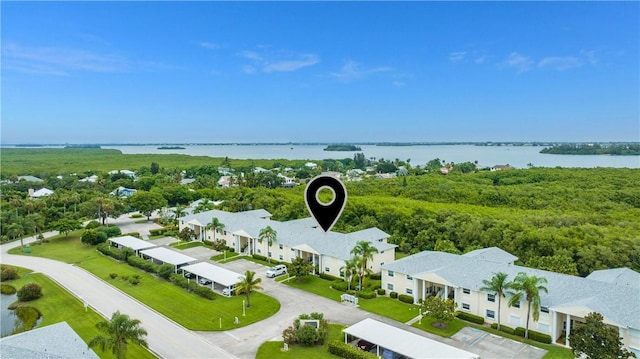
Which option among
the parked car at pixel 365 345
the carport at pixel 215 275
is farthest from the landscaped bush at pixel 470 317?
the carport at pixel 215 275

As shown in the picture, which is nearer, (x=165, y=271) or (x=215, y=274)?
(x=215, y=274)

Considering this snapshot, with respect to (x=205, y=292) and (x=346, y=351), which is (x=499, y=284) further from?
(x=205, y=292)

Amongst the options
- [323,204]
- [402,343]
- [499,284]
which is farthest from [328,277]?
[323,204]

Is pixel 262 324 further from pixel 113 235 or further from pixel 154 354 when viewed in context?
pixel 113 235

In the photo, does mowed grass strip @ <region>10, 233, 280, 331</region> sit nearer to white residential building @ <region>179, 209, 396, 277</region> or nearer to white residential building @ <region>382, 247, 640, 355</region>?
white residential building @ <region>179, 209, 396, 277</region>

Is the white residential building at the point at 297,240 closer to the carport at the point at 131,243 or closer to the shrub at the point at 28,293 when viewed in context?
the carport at the point at 131,243

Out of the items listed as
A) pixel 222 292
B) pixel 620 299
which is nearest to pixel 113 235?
pixel 222 292
